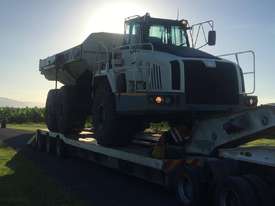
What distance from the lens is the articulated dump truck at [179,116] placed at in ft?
28.9

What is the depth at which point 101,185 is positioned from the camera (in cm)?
1200

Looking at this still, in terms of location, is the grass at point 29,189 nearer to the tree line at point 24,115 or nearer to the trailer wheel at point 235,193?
the trailer wheel at point 235,193

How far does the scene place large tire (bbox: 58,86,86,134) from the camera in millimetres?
16938

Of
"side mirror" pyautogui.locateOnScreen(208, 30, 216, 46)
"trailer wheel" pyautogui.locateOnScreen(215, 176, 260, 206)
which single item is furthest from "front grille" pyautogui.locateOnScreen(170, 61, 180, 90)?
"trailer wheel" pyautogui.locateOnScreen(215, 176, 260, 206)

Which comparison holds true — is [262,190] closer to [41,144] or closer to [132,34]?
[132,34]

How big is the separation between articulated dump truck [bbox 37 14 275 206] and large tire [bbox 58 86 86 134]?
155 cm

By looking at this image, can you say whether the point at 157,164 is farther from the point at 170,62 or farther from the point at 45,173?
the point at 45,173

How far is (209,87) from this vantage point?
10.8 meters

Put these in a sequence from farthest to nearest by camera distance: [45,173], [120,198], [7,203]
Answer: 1. [45,173]
2. [120,198]
3. [7,203]

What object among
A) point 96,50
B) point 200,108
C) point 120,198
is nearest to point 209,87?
point 200,108

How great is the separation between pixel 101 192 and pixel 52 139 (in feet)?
25.2

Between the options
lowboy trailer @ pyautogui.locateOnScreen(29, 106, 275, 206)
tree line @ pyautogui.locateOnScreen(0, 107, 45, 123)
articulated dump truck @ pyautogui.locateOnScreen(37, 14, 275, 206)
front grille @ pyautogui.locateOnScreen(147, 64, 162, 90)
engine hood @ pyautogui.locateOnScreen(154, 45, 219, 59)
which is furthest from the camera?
tree line @ pyautogui.locateOnScreen(0, 107, 45, 123)

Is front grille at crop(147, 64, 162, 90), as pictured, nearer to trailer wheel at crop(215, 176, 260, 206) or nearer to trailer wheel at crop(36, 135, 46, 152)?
trailer wheel at crop(215, 176, 260, 206)

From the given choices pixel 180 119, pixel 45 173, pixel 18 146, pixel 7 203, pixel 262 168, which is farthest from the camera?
pixel 18 146
